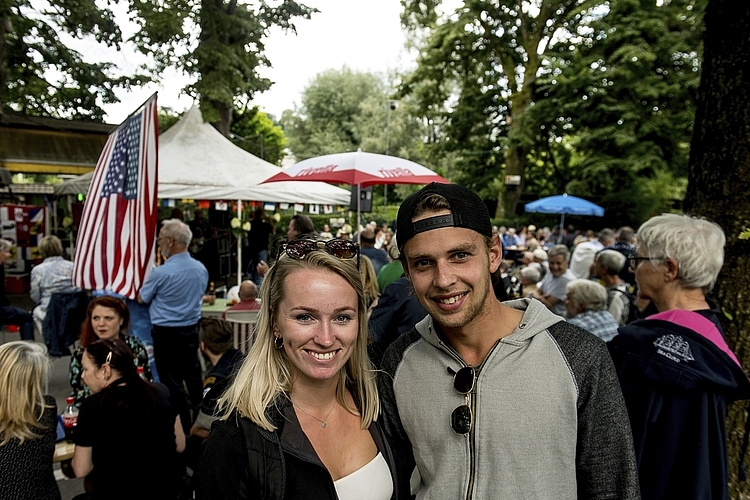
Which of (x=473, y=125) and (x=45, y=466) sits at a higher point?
(x=473, y=125)

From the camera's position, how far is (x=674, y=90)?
64.4 feet

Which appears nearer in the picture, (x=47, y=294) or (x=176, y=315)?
(x=176, y=315)

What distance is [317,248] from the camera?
6.04 feet

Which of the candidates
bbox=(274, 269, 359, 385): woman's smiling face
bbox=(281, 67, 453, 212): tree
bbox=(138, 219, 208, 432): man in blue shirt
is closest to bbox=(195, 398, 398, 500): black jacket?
bbox=(274, 269, 359, 385): woman's smiling face

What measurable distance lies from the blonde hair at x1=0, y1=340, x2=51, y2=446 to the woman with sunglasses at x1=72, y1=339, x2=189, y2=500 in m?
0.23

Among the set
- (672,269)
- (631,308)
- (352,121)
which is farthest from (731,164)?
(352,121)

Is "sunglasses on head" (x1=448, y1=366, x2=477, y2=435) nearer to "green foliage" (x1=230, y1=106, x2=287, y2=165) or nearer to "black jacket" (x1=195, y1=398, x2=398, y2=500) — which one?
"black jacket" (x1=195, y1=398, x2=398, y2=500)

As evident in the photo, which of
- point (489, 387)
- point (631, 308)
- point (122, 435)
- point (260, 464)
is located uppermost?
point (489, 387)

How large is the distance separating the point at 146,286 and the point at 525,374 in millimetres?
4755

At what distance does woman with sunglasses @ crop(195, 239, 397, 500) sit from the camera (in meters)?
1.50

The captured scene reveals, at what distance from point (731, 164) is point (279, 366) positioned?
2455mm

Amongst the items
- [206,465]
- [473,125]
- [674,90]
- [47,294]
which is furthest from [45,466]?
[473,125]

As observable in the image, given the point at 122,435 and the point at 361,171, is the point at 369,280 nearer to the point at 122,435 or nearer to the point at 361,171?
the point at 361,171

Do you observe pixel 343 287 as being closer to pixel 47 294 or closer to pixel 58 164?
pixel 47 294
